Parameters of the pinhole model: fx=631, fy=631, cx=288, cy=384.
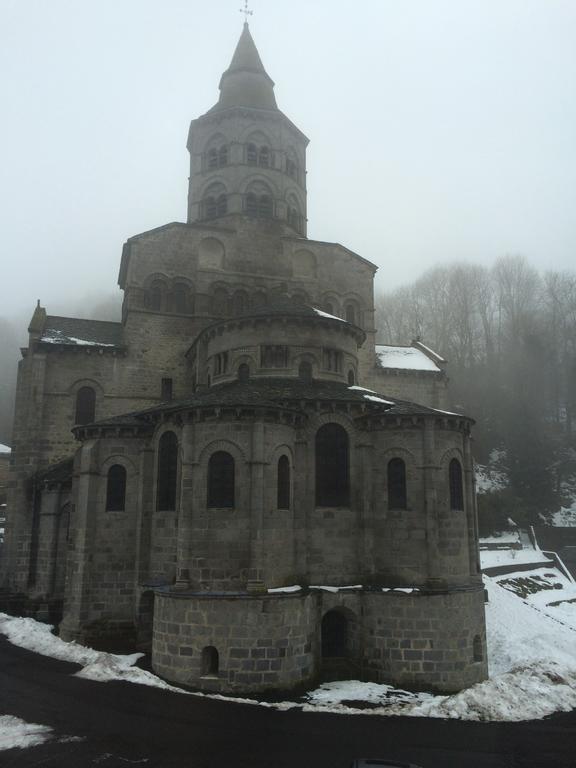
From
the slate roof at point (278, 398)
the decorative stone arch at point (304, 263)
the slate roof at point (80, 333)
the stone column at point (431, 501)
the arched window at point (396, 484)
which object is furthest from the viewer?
the decorative stone arch at point (304, 263)

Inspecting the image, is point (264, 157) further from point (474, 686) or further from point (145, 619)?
point (474, 686)

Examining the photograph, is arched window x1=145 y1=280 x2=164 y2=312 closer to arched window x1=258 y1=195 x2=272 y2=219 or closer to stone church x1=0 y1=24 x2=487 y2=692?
stone church x1=0 y1=24 x2=487 y2=692

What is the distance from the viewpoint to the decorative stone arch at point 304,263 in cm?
3581

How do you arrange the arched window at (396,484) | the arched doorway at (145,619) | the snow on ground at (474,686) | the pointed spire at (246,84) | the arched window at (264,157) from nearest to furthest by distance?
the snow on ground at (474,686), the arched window at (396,484), the arched doorway at (145,619), the arched window at (264,157), the pointed spire at (246,84)

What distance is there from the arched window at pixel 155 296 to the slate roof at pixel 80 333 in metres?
2.41

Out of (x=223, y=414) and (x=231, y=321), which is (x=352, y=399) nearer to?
(x=223, y=414)

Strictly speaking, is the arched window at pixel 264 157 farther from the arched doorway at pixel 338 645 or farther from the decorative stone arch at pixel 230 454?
the arched doorway at pixel 338 645

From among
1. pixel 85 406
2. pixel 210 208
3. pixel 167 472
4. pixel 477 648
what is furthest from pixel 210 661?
pixel 210 208

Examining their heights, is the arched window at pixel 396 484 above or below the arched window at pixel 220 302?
below

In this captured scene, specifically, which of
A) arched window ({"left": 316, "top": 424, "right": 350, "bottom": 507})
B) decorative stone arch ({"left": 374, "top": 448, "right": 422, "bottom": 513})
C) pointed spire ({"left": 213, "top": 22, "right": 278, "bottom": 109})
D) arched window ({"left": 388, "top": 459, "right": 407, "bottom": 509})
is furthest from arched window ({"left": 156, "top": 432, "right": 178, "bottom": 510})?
pointed spire ({"left": 213, "top": 22, "right": 278, "bottom": 109})

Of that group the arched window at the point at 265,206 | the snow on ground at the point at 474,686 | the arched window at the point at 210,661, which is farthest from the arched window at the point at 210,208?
the arched window at the point at 210,661

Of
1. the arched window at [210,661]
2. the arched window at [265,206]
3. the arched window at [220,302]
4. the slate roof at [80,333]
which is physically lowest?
the arched window at [210,661]

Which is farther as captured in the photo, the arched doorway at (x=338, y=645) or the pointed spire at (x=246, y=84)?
the pointed spire at (x=246, y=84)

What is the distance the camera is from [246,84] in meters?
39.9
